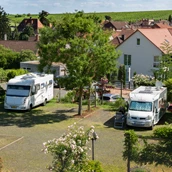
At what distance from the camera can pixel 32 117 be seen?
1005 inches

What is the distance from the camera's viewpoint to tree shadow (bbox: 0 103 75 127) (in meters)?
24.0

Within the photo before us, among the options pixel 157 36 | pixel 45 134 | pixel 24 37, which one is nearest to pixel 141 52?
pixel 157 36

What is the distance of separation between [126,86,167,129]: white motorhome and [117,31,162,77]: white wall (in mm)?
24084

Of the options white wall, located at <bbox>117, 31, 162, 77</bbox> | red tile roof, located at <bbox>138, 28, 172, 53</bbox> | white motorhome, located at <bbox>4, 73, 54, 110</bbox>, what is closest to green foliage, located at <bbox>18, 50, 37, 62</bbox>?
white wall, located at <bbox>117, 31, 162, 77</bbox>

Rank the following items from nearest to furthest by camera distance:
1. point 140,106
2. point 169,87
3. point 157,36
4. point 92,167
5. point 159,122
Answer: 1. point 92,167
2. point 140,106
3. point 159,122
4. point 169,87
5. point 157,36

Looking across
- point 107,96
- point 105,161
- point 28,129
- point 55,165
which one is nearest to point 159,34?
point 107,96

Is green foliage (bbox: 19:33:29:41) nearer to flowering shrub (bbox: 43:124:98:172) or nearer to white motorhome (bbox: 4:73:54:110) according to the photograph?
white motorhome (bbox: 4:73:54:110)

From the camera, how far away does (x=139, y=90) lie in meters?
24.7

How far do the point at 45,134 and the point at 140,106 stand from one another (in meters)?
5.91

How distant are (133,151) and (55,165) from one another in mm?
3022

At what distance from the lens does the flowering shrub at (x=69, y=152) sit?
11.3m

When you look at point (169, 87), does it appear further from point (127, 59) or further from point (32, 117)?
point (127, 59)

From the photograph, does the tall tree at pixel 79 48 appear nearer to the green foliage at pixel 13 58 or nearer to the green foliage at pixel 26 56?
the green foliage at pixel 26 56

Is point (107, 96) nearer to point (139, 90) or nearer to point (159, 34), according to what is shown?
point (139, 90)
